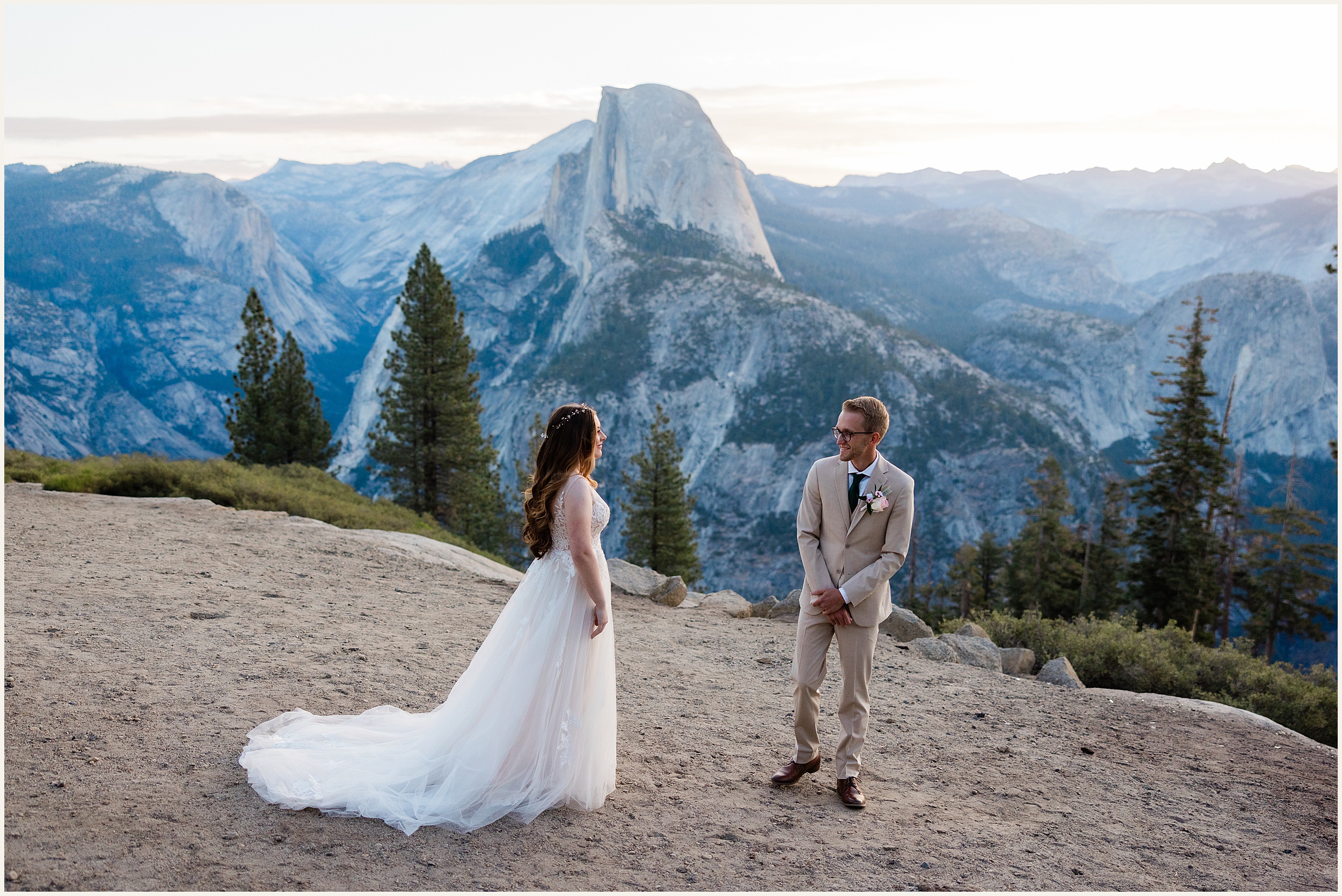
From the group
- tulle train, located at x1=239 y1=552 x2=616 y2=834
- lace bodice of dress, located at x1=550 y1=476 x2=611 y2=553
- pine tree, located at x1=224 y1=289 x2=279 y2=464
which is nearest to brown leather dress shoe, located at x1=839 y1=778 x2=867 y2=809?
tulle train, located at x1=239 y1=552 x2=616 y2=834

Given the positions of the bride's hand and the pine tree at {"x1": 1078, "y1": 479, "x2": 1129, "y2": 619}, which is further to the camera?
the pine tree at {"x1": 1078, "y1": 479, "x2": 1129, "y2": 619}

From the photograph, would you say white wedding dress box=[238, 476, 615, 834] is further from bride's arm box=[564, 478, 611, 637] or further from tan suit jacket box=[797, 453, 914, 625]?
tan suit jacket box=[797, 453, 914, 625]

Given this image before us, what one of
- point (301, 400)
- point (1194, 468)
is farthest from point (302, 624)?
point (1194, 468)

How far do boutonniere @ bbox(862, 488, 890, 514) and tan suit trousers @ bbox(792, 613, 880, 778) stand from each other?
0.82 meters

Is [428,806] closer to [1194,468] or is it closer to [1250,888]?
[1250,888]

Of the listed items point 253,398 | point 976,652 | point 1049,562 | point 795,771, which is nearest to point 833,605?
point 795,771

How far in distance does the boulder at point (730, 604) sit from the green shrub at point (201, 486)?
640 cm

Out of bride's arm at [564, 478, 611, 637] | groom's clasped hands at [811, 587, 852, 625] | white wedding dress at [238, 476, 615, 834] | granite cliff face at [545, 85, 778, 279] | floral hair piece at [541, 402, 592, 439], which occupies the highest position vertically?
granite cliff face at [545, 85, 778, 279]

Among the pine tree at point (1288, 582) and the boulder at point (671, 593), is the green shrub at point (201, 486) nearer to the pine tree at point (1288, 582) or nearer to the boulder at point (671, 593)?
the boulder at point (671, 593)

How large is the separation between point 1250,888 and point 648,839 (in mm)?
3928

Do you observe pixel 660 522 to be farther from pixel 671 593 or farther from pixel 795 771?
pixel 795 771

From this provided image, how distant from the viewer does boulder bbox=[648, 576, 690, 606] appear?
532 inches

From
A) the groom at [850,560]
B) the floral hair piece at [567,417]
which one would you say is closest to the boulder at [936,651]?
the groom at [850,560]

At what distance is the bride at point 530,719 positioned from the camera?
5.29 meters
